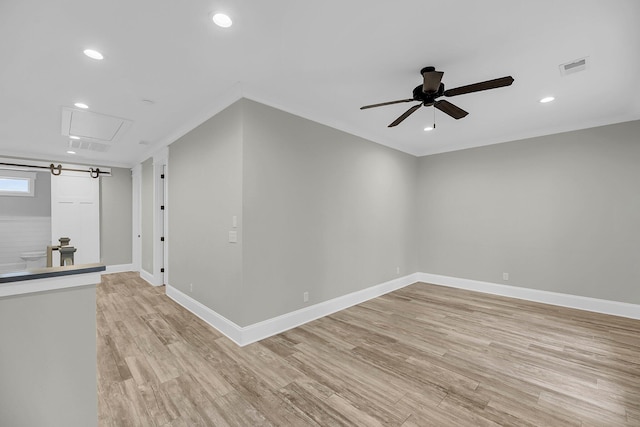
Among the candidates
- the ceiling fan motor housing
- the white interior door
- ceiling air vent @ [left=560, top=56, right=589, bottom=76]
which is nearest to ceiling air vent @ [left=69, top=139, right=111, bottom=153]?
the white interior door

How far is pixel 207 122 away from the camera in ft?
11.5

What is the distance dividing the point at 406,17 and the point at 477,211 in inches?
162

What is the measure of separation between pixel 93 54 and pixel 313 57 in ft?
6.04

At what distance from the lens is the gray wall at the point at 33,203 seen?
6082 millimetres

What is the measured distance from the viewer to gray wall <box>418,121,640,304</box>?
12.3ft

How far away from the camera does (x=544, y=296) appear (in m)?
4.28

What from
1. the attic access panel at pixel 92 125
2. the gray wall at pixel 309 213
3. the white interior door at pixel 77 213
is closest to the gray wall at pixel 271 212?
the gray wall at pixel 309 213

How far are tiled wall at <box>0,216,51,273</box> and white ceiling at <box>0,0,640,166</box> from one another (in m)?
3.79

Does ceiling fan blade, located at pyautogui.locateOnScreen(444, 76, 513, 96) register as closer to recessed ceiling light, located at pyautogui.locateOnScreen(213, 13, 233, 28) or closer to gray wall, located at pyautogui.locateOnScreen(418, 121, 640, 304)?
recessed ceiling light, located at pyautogui.locateOnScreen(213, 13, 233, 28)

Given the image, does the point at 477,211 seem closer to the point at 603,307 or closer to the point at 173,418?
the point at 603,307

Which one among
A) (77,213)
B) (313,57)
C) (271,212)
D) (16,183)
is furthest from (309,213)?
(16,183)

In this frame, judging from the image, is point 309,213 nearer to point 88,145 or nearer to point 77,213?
point 88,145

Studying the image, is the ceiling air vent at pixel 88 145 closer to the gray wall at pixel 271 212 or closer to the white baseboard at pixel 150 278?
the gray wall at pixel 271 212

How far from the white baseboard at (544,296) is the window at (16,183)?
30.3ft
